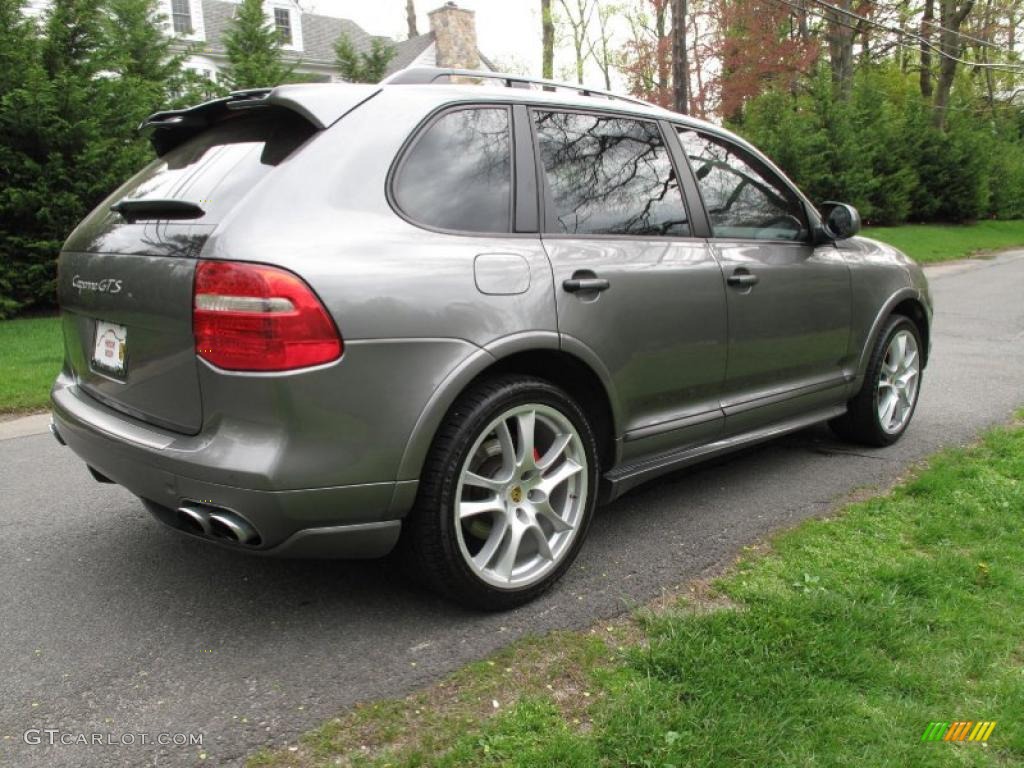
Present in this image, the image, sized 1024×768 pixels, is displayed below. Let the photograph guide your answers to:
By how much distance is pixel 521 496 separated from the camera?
2.99 m

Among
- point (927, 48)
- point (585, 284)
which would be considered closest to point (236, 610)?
point (585, 284)

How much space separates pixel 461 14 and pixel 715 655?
1279 inches

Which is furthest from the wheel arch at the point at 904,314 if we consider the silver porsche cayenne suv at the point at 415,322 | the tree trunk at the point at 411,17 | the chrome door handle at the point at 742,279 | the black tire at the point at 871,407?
the tree trunk at the point at 411,17

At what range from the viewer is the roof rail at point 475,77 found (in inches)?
122

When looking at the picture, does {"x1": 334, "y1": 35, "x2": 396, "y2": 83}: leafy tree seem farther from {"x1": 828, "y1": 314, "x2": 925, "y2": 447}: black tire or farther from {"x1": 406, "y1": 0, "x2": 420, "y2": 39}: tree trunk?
{"x1": 406, "y1": 0, "x2": 420, "y2": 39}: tree trunk

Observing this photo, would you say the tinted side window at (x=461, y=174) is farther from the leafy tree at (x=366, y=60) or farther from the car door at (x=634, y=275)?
the leafy tree at (x=366, y=60)

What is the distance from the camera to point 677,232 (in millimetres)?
3631

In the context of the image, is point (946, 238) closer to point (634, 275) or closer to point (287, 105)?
point (634, 275)

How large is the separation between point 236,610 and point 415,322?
4.10ft

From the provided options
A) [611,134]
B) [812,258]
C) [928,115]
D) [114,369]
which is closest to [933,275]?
[928,115]

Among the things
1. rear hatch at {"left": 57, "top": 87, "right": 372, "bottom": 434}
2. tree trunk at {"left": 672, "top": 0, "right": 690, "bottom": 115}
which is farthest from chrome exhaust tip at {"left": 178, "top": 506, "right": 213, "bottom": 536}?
tree trunk at {"left": 672, "top": 0, "right": 690, "bottom": 115}

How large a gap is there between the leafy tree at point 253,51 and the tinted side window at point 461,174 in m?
12.5

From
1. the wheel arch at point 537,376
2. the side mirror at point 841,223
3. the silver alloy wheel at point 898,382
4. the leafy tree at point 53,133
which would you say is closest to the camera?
the wheel arch at point 537,376

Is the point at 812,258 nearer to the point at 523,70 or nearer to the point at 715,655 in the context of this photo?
the point at 715,655
